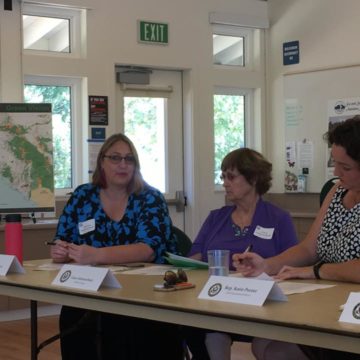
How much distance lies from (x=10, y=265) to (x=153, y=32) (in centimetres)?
411

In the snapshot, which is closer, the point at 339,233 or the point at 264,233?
the point at 339,233

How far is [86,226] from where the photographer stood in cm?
346

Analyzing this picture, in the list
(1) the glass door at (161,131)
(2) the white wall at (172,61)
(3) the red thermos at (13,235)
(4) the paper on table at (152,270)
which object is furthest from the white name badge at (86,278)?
(1) the glass door at (161,131)

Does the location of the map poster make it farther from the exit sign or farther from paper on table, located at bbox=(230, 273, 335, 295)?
paper on table, located at bbox=(230, 273, 335, 295)

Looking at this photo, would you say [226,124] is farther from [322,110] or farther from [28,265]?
[28,265]

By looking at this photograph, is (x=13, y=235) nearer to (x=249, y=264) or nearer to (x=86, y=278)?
(x=86, y=278)

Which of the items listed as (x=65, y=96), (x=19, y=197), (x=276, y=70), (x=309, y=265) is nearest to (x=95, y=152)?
(x=65, y=96)

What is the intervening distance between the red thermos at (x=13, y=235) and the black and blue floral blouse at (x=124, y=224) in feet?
1.14

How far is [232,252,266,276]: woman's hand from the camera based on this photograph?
265 cm

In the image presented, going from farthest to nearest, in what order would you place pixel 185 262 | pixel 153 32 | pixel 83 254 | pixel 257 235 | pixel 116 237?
pixel 153 32
pixel 116 237
pixel 257 235
pixel 83 254
pixel 185 262

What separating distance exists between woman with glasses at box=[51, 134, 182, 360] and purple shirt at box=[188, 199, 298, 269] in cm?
19

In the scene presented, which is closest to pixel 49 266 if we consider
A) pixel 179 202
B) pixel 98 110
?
pixel 98 110

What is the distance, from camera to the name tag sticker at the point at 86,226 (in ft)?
11.3

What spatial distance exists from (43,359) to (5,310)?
1.18 m
